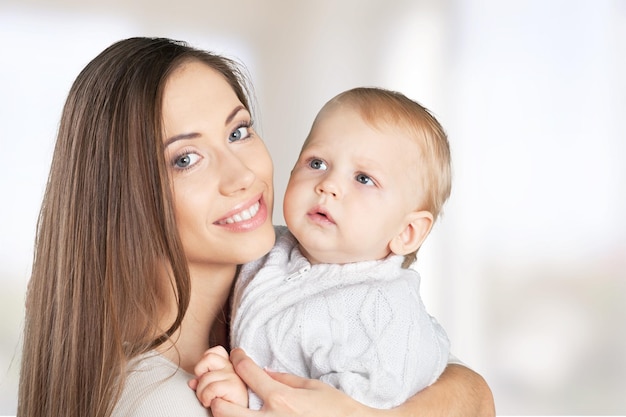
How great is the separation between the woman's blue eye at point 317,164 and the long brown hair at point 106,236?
0.33 metres

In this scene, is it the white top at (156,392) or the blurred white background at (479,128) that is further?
the blurred white background at (479,128)

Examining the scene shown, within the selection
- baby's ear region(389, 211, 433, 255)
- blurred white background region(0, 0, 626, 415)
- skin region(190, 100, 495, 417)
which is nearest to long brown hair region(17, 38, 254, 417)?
skin region(190, 100, 495, 417)

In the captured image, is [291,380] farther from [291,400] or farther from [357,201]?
[357,201]

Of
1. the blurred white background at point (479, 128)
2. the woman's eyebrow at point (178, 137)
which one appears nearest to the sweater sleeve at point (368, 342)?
the woman's eyebrow at point (178, 137)

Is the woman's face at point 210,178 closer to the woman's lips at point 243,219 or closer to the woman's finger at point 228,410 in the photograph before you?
the woman's lips at point 243,219

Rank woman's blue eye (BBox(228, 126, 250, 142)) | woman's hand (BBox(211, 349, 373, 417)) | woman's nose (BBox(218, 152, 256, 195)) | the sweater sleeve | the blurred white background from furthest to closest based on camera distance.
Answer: the blurred white background
woman's blue eye (BBox(228, 126, 250, 142))
woman's nose (BBox(218, 152, 256, 195))
the sweater sleeve
woman's hand (BBox(211, 349, 373, 417))

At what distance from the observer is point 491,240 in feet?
17.6

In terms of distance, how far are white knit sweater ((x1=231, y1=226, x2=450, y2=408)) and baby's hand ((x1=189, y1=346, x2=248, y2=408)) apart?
4 cm

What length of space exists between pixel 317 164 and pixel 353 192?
12 centimetres

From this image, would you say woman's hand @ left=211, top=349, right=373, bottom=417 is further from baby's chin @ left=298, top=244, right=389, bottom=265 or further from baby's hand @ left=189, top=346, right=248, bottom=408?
baby's chin @ left=298, top=244, right=389, bottom=265

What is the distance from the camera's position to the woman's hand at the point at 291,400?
1.71 meters

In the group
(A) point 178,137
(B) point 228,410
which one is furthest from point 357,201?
(B) point 228,410

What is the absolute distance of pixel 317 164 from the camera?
2025 millimetres

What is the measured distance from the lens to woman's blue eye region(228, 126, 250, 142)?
205cm
